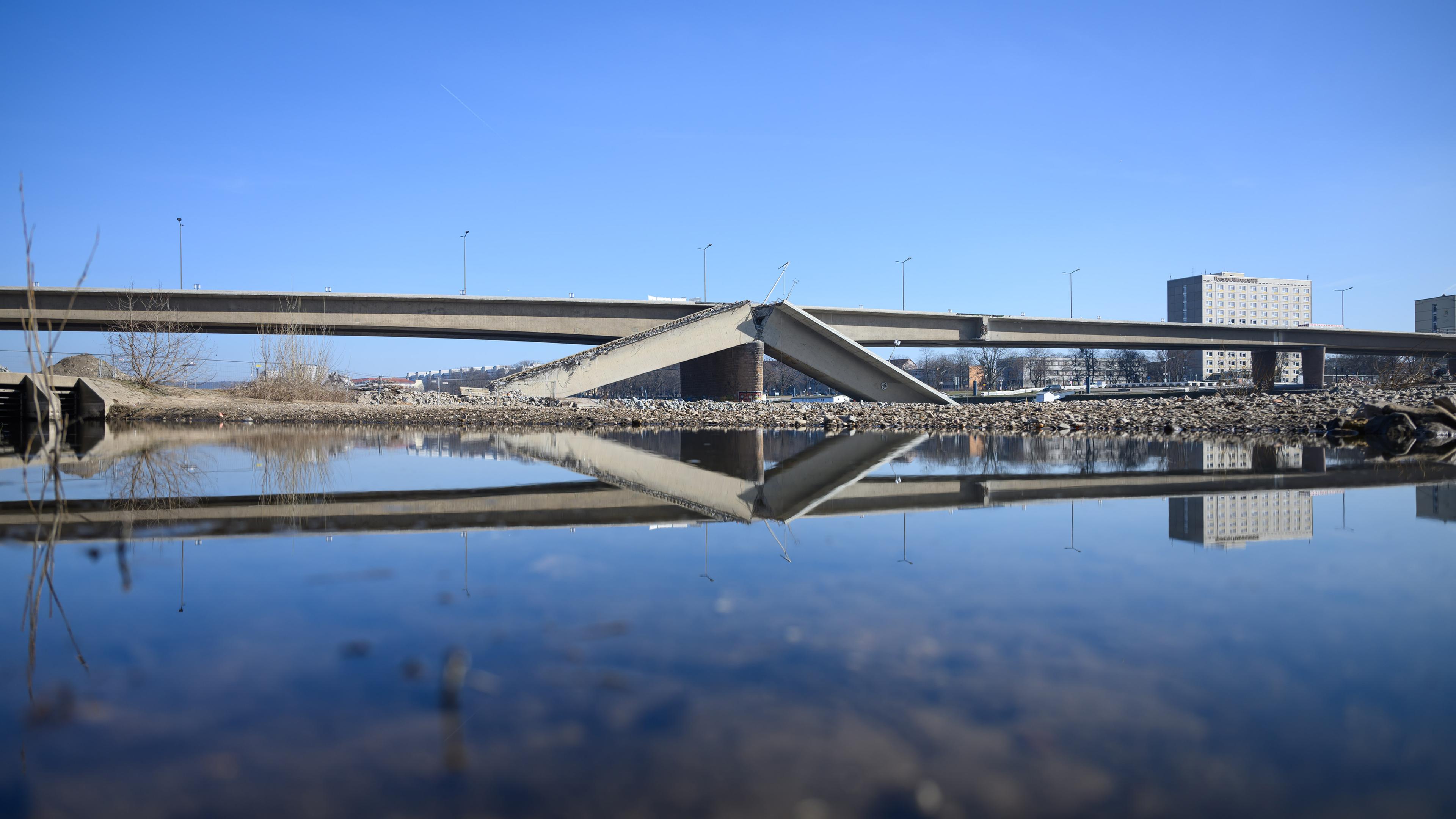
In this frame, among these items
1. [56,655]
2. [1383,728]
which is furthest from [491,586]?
[1383,728]

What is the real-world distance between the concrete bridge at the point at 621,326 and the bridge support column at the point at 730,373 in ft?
0.22

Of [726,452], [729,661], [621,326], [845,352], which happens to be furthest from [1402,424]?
[621,326]

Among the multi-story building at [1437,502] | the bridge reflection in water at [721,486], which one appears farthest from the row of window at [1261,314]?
the multi-story building at [1437,502]

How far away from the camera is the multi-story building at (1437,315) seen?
9306 cm

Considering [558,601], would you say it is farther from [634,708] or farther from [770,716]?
[770,716]

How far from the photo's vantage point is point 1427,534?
18.4 feet

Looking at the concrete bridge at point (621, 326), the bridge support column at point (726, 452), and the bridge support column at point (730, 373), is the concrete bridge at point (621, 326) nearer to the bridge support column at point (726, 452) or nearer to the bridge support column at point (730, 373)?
the bridge support column at point (730, 373)

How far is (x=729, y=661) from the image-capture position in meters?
2.99

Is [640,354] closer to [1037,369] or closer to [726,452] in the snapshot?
[726,452]

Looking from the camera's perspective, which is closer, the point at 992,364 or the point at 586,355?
the point at 586,355

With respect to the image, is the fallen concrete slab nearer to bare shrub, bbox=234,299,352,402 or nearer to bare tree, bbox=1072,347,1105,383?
bare shrub, bbox=234,299,352,402

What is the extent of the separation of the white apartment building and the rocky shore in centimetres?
15372

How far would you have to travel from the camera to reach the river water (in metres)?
2.11

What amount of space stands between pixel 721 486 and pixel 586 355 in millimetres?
25139
